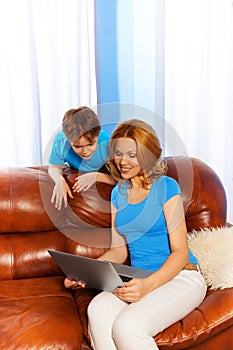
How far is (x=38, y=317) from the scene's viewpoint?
5.55ft

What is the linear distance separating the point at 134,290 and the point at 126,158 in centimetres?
45

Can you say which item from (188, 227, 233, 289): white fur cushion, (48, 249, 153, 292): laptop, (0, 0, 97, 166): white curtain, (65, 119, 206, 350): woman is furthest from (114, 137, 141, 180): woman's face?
(0, 0, 97, 166): white curtain

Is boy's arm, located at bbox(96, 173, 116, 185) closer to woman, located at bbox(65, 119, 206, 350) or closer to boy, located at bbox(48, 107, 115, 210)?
boy, located at bbox(48, 107, 115, 210)

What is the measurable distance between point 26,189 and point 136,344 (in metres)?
0.93

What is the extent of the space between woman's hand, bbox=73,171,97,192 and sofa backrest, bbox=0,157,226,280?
3cm

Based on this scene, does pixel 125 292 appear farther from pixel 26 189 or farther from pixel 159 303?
pixel 26 189

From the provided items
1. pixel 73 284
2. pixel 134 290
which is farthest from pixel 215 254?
pixel 73 284

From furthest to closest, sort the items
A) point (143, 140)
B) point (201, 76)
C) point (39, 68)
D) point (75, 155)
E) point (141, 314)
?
point (201, 76), point (39, 68), point (75, 155), point (143, 140), point (141, 314)

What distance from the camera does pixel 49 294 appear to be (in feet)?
6.28

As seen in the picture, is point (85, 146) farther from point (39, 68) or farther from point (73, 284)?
point (39, 68)

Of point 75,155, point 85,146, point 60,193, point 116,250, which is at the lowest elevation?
point 116,250

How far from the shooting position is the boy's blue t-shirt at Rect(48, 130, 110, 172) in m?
1.77

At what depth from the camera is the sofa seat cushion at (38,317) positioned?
158cm

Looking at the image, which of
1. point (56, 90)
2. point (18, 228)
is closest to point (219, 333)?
point (18, 228)
